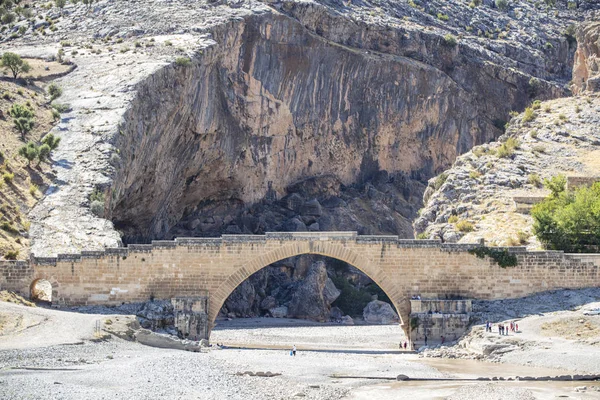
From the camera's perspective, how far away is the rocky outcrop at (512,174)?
6788 cm

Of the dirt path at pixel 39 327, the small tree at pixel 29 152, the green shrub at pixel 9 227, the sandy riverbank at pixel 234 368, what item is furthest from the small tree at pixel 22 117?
the dirt path at pixel 39 327

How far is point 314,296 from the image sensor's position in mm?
90062

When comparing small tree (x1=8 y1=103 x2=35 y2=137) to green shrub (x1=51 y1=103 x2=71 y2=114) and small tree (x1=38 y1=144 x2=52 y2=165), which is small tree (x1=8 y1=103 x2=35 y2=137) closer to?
green shrub (x1=51 y1=103 x2=71 y2=114)

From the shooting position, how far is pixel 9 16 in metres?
103

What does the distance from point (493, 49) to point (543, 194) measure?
4440 centimetres

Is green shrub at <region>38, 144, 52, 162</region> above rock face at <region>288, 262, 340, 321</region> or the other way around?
above

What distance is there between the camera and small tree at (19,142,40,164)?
223 feet

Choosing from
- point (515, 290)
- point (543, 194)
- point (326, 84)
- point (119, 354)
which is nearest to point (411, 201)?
point (326, 84)

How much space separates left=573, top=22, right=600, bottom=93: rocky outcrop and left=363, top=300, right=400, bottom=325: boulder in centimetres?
2267

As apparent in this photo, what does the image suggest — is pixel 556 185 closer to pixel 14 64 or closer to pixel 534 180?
pixel 534 180

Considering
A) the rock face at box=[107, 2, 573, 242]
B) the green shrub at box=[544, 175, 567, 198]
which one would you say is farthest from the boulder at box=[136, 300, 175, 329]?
the green shrub at box=[544, 175, 567, 198]

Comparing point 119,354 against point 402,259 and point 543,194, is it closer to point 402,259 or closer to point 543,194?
point 402,259

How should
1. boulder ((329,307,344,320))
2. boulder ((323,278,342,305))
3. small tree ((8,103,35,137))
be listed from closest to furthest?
small tree ((8,103,35,137))
boulder ((329,307,344,320))
boulder ((323,278,342,305))

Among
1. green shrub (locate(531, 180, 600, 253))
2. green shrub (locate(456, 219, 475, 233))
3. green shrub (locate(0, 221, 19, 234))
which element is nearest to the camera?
green shrub (locate(0, 221, 19, 234))
